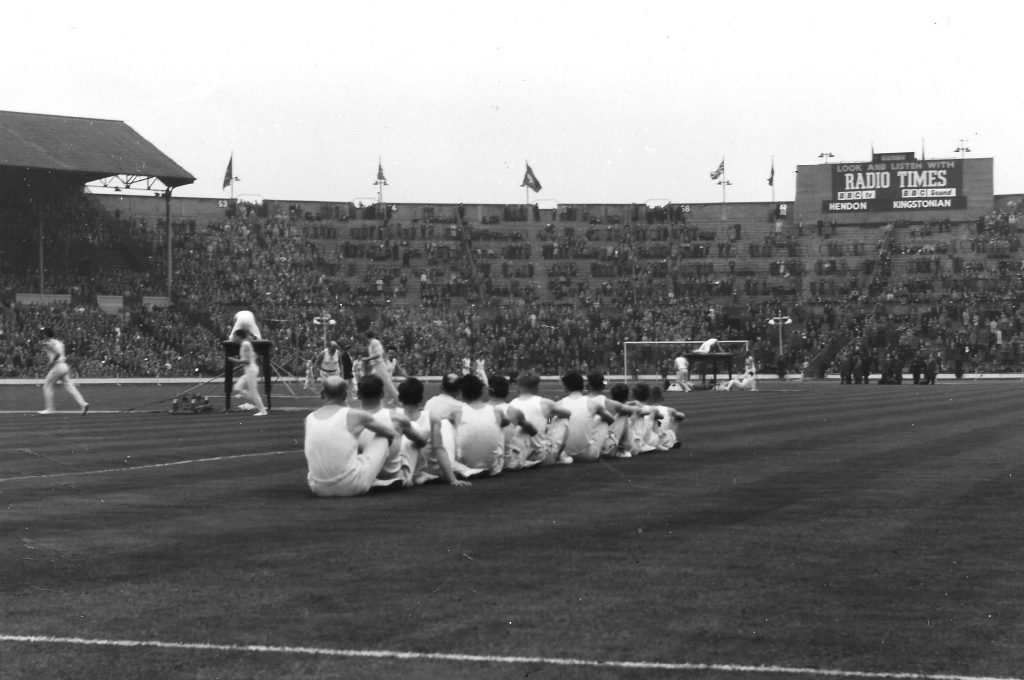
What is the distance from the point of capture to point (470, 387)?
→ 1575 cm

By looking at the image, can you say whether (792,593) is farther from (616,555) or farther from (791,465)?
(791,465)

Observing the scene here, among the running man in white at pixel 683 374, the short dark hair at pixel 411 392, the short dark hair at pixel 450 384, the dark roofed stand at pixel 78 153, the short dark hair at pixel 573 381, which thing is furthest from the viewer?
the dark roofed stand at pixel 78 153

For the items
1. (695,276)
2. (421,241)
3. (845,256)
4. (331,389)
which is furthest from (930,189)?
(331,389)

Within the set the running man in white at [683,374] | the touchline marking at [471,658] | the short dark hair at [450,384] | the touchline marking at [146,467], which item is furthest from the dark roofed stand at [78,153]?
the touchline marking at [471,658]

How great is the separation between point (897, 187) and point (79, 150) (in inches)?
2293

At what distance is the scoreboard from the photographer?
99250 millimetres

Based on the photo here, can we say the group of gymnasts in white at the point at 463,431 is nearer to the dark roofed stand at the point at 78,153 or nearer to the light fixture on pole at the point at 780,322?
the light fixture on pole at the point at 780,322

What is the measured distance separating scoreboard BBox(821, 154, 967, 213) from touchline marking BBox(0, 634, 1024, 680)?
9650cm

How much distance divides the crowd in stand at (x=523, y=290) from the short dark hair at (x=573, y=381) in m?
54.0

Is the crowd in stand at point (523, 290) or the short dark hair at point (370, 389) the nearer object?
the short dark hair at point (370, 389)

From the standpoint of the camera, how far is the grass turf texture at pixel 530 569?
6773 millimetres

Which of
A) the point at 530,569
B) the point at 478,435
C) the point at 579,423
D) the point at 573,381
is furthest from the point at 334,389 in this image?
the point at 579,423

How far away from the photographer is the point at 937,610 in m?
7.84

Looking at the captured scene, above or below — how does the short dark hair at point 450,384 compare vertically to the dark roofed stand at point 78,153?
below
